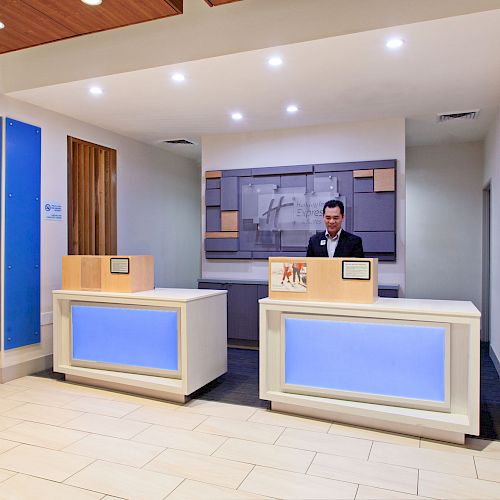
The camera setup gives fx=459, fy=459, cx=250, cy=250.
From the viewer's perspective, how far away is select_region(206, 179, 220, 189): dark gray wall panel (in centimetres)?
660

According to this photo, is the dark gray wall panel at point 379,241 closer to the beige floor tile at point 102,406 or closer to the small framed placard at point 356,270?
the small framed placard at point 356,270

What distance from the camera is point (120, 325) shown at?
14.4ft

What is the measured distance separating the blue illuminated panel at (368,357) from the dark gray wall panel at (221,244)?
284 centimetres

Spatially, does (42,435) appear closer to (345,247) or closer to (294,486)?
(294,486)

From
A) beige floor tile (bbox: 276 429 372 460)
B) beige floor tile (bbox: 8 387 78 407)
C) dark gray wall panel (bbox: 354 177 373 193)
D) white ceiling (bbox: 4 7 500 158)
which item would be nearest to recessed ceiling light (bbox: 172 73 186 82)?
white ceiling (bbox: 4 7 500 158)

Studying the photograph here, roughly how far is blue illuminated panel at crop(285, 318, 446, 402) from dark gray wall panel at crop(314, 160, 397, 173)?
2.82m

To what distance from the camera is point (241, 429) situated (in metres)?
3.47

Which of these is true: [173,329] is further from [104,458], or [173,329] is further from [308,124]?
[308,124]

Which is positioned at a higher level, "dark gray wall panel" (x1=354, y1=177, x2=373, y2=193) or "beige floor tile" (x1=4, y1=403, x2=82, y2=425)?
"dark gray wall panel" (x1=354, y1=177, x2=373, y2=193)

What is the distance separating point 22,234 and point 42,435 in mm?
2376

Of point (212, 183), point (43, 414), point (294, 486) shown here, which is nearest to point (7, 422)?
point (43, 414)

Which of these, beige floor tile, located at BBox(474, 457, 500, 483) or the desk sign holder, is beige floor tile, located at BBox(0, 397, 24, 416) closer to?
the desk sign holder

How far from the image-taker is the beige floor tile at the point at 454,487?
2.54 metres

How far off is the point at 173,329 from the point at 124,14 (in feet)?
8.45
